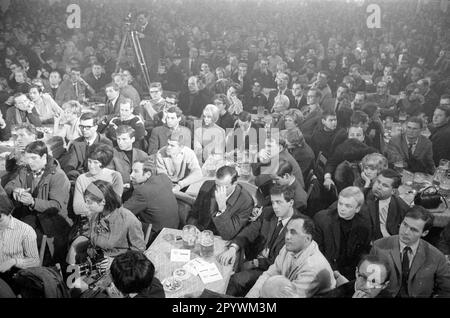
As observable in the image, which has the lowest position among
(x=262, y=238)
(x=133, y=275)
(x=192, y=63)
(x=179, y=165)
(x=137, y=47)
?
(x=262, y=238)

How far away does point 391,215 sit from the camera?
3713mm

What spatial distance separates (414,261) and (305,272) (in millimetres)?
837

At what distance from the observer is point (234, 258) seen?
3.50 m

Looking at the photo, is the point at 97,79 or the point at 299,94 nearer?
the point at 299,94

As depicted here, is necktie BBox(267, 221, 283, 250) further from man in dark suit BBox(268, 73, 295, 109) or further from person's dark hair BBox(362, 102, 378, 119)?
person's dark hair BBox(362, 102, 378, 119)

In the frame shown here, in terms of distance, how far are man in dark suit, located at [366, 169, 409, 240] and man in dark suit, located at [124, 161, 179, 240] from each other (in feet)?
5.43

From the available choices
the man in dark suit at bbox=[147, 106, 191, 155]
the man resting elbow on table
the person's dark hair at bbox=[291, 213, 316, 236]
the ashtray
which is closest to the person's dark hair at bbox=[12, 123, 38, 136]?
the man in dark suit at bbox=[147, 106, 191, 155]

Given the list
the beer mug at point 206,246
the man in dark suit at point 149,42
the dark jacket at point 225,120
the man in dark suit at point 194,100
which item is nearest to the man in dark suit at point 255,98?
the dark jacket at point 225,120

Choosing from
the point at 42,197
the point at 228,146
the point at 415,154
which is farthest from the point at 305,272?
the point at 42,197

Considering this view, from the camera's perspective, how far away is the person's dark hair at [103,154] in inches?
165

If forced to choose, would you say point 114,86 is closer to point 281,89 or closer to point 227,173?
point 227,173

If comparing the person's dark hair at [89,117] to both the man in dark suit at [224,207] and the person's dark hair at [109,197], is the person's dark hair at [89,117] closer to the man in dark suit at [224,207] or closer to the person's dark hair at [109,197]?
the person's dark hair at [109,197]

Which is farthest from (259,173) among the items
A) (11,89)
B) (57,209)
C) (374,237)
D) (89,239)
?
(11,89)

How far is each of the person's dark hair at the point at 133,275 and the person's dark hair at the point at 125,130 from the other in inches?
62.3
